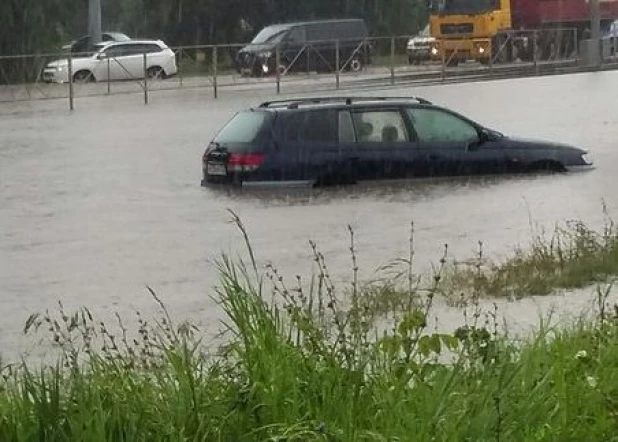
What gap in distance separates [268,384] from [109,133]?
82.3 ft

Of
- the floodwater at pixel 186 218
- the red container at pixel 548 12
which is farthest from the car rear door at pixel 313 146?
the red container at pixel 548 12

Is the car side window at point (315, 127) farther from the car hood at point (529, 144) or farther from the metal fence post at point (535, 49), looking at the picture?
the metal fence post at point (535, 49)

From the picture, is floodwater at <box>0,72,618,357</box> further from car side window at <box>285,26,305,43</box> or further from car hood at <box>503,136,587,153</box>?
car side window at <box>285,26,305,43</box>

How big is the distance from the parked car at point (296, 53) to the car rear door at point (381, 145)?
2528 cm

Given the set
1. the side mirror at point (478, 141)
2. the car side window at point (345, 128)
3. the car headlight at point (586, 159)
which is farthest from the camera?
the car headlight at point (586, 159)

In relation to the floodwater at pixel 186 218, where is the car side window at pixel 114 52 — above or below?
above

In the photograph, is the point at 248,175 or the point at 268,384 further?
the point at 248,175

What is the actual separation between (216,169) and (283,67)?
2791 centimetres

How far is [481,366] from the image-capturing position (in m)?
6.32

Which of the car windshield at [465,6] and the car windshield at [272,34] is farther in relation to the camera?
the car windshield at [465,6]

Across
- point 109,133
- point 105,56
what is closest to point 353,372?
point 109,133

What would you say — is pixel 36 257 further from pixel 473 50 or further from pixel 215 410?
pixel 473 50

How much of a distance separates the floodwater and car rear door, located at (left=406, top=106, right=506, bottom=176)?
231 millimetres

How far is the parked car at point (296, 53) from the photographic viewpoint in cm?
4769
